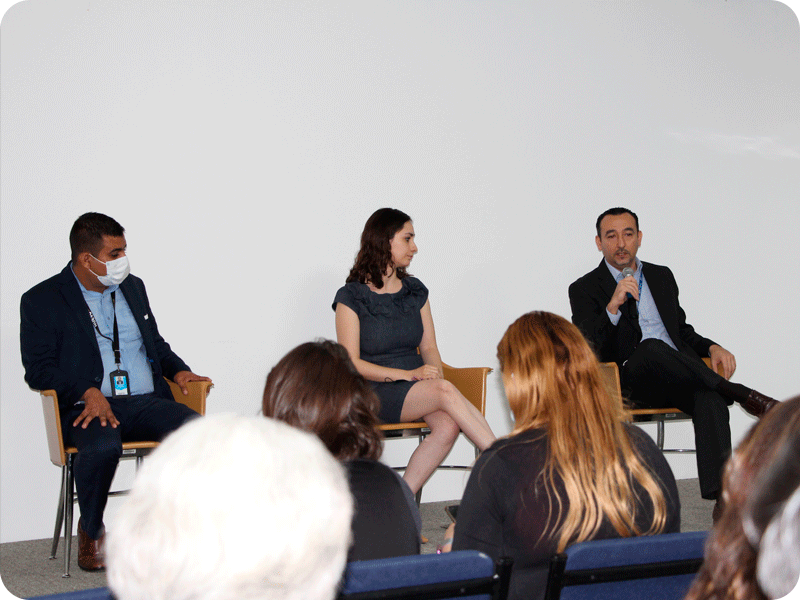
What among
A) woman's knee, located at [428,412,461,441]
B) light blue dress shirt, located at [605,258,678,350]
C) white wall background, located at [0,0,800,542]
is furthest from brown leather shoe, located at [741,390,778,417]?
white wall background, located at [0,0,800,542]

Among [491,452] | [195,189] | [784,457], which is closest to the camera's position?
[784,457]

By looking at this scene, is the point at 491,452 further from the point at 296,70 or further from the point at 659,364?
the point at 296,70

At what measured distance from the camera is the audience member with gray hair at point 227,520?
0.74 metres

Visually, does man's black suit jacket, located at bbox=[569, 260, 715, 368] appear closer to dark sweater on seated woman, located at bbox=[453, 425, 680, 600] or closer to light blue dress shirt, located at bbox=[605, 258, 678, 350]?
Answer: light blue dress shirt, located at bbox=[605, 258, 678, 350]

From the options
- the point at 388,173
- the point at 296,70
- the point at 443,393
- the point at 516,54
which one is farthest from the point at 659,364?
the point at 296,70

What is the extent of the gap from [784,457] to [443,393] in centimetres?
281

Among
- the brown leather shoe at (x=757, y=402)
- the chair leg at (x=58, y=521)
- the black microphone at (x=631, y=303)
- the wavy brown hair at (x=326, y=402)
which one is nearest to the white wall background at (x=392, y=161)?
the chair leg at (x=58, y=521)

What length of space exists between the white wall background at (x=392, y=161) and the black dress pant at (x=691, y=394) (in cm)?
93

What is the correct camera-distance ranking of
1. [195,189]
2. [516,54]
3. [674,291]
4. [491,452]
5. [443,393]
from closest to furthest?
[491,452]
[443,393]
[195,189]
[674,291]
[516,54]

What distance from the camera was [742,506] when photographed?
27.6 inches

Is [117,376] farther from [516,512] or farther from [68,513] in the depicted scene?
[516,512]

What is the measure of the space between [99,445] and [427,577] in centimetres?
211

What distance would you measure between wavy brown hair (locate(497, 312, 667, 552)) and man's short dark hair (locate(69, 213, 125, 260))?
217 centimetres

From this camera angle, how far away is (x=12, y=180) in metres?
3.54
